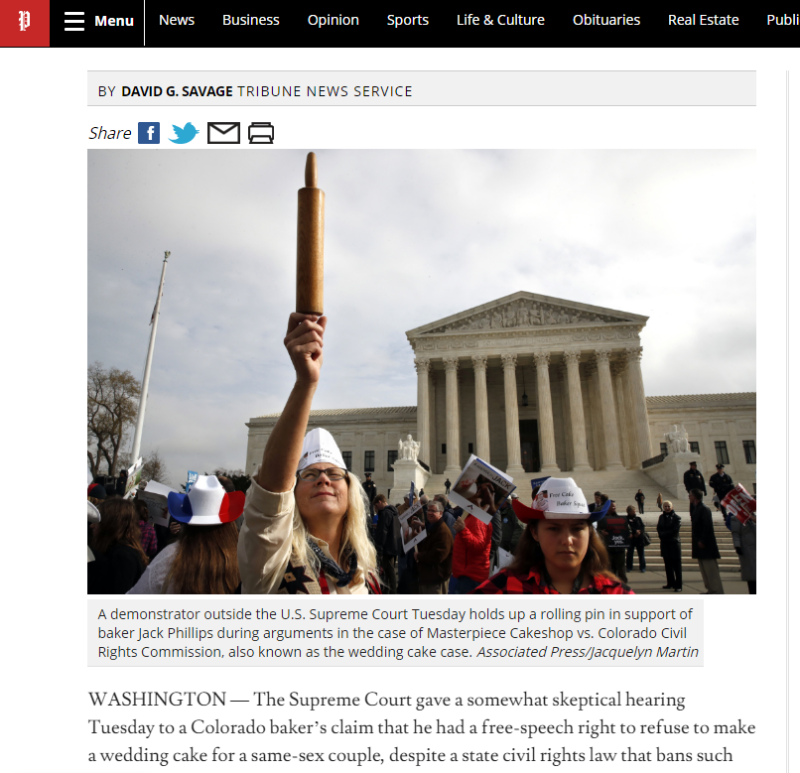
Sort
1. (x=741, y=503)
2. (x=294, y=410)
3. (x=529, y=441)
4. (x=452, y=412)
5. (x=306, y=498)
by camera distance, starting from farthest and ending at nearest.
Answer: (x=529, y=441) → (x=452, y=412) → (x=741, y=503) → (x=306, y=498) → (x=294, y=410)

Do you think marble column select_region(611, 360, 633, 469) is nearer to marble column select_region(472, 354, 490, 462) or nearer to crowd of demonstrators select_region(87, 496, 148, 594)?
marble column select_region(472, 354, 490, 462)

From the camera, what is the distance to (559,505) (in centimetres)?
303

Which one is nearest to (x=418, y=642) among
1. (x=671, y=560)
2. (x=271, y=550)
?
(x=271, y=550)

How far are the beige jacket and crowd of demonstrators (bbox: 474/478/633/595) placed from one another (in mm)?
1300

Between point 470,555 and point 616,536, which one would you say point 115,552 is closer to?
point 470,555

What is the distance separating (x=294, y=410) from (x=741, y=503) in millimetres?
6918

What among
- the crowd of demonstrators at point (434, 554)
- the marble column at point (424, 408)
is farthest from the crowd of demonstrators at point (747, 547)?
the marble column at point (424, 408)

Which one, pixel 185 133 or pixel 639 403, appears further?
pixel 639 403

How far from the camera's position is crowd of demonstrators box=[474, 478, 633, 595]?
9.82ft

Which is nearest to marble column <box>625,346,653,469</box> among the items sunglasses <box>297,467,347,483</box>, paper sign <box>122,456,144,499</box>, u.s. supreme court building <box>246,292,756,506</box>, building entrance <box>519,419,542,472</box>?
u.s. supreme court building <box>246,292,756,506</box>

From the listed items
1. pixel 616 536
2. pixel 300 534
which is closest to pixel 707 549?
pixel 616 536

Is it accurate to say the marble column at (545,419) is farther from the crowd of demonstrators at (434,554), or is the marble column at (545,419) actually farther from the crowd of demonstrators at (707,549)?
the crowd of demonstrators at (434,554)

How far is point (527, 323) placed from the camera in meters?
37.8
